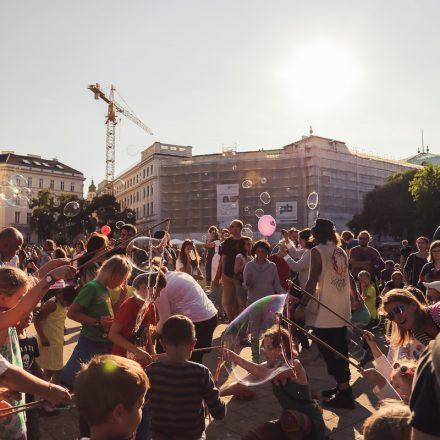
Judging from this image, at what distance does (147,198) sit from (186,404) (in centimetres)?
7814

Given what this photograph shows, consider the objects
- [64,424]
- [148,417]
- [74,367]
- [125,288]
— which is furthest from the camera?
[125,288]

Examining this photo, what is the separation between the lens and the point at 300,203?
59375 mm

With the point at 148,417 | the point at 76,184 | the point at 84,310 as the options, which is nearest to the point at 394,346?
the point at 148,417

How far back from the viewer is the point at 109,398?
1.87m

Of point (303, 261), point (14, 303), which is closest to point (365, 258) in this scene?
point (303, 261)

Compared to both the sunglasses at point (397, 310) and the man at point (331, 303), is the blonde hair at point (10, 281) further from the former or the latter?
the man at point (331, 303)

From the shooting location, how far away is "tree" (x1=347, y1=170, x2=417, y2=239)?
54.8m

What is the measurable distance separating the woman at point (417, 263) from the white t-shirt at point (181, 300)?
579 centimetres

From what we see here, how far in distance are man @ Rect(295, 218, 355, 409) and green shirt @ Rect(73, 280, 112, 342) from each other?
7.77ft

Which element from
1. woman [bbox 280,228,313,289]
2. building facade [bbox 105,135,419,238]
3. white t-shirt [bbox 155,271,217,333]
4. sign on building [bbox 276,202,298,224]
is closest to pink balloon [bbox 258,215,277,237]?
woman [bbox 280,228,313,289]

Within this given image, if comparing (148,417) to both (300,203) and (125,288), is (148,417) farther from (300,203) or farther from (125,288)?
(300,203)

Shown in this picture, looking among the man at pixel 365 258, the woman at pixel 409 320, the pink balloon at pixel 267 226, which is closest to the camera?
the woman at pixel 409 320

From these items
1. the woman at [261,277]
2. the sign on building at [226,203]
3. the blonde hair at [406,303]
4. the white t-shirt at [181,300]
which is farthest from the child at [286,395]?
the sign on building at [226,203]

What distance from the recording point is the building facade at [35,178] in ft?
287
